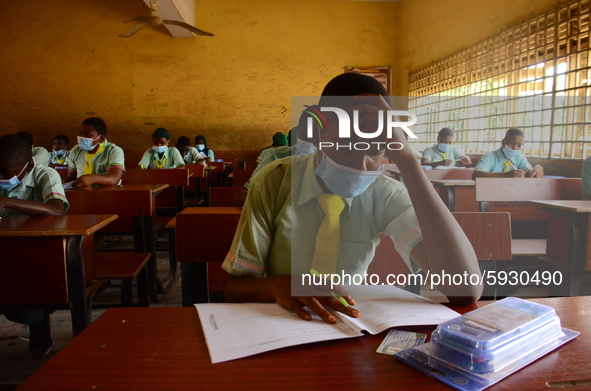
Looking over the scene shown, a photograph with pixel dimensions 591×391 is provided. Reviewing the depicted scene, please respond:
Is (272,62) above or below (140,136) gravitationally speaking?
above

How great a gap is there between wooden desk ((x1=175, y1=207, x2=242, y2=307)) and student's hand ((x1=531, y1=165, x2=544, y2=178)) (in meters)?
3.50

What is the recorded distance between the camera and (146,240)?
240 cm

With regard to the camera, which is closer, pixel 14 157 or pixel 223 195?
pixel 14 157

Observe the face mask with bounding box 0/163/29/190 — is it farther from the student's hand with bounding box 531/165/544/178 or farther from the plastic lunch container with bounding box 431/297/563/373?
the student's hand with bounding box 531/165/544/178

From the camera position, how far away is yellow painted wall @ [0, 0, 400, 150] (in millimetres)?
7566

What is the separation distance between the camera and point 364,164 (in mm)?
875

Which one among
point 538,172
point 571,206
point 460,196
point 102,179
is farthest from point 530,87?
point 102,179

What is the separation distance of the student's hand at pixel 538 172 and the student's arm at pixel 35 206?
12.7 ft

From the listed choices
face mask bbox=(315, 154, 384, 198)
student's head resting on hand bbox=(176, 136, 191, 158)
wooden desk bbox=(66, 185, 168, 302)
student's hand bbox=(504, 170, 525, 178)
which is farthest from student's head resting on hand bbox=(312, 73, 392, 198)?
student's head resting on hand bbox=(176, 136, 191, 158)

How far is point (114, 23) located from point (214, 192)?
664 centimetres

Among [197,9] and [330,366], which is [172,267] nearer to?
[330,366]

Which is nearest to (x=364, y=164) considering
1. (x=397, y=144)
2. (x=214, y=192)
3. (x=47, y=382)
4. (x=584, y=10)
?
(x=397, y=144)

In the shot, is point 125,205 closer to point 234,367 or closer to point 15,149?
point 15,149

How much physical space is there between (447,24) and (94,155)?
4991 mm
